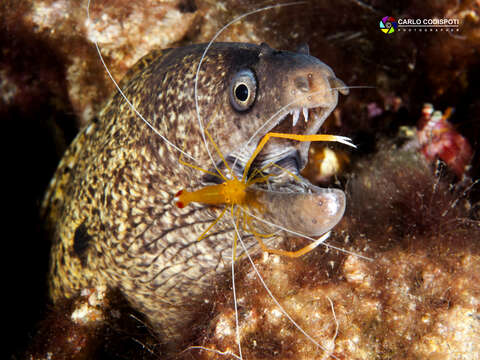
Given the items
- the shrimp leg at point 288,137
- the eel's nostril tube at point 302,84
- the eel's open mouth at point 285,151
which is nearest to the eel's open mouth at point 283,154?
the eel's open mouth at point 285,151

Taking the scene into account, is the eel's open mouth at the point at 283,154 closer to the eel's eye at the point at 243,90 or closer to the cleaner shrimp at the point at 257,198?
the cleaner shrimp at the point at 257,198

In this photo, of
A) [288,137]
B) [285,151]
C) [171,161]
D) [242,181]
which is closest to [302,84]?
[288,137]

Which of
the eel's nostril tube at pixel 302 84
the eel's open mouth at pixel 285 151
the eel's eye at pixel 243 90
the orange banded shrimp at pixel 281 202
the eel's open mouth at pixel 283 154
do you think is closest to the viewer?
the orange banded shrimp at pixel 281 202

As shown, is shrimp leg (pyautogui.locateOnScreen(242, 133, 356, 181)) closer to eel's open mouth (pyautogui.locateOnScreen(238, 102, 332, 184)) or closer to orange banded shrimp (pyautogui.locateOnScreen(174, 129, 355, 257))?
orange banded shrimp (pyautogui.locateOnScreen(174, 129, 355, 257))

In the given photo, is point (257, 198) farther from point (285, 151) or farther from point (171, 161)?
point (171, 161)

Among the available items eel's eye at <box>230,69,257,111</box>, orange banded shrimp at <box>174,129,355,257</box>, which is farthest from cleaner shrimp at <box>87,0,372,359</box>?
eel's eye at <box>230,69,257,111</box>

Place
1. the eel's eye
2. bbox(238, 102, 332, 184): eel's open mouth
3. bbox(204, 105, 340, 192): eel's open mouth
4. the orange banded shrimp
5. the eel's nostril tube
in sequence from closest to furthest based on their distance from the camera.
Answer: the orange banded shrimp → the eel's nostril tube → the eel's eye → bbox(204, 105, 340, 192): eel's open mouth → bbox(238, 102, 332, 184): eel's open mouth

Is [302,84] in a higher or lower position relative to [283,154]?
higher
